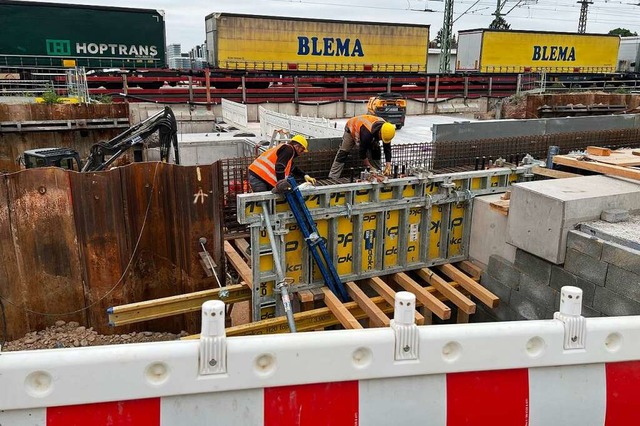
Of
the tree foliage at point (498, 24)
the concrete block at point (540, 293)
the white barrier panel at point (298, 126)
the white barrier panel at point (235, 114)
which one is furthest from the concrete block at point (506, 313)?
the tree foliage at point (498, 24)

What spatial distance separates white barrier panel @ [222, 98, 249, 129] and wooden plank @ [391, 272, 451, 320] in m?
12.4

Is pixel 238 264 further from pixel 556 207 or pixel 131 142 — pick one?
pixel 131 142

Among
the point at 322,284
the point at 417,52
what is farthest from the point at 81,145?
the point at 417,52

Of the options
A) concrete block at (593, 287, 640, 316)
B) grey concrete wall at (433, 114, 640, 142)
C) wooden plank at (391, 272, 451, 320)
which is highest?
grey concrete wall at (433, 114, 640, 142)

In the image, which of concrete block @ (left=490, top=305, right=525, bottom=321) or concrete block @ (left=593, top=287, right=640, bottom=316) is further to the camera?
concrete block @ (left=490, top=305, right=525, bottom=321)

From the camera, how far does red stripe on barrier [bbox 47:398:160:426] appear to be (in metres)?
2.31

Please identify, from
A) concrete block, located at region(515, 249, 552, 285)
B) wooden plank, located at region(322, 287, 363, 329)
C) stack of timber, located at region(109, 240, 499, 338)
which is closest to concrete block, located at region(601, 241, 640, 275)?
concrete block, located at region(515, 249, 552, 285)

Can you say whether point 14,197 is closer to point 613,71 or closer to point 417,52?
point 417,52

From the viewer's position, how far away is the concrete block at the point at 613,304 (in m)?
5.02

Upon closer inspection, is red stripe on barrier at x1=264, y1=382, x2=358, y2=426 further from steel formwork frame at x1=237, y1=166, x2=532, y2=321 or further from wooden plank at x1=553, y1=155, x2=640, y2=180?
wooden plank at x1=553, y1=155, x2=640, y2=180

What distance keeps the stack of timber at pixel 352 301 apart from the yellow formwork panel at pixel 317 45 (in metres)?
20.8

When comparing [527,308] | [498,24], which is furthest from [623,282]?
[498,24]

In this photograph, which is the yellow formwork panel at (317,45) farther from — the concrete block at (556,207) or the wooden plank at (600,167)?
the concrete block at (556,207)

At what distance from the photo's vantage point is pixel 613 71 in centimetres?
3797
